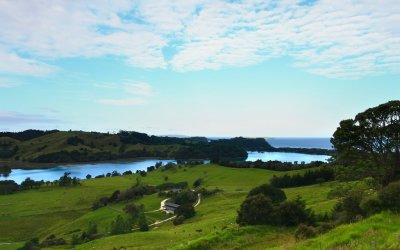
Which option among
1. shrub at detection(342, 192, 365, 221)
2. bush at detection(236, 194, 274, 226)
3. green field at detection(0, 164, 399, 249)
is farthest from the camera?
bush at detection(236, 194, 274, 226)

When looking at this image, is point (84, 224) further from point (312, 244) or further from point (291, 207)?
point (312, 244)

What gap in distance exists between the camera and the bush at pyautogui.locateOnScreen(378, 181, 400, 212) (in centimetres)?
2112

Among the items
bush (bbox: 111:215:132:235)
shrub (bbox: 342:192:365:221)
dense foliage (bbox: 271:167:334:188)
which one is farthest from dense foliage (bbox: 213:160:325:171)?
shrub (bbox: 342:192:365:221)

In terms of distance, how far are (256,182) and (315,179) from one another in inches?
1097

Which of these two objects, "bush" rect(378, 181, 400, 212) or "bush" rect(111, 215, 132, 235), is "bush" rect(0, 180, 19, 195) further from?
"bush" rect(378, 181, 400, 212)

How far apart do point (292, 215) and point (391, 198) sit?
15205mm

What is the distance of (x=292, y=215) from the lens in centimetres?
3584

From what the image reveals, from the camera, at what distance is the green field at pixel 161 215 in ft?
97.5

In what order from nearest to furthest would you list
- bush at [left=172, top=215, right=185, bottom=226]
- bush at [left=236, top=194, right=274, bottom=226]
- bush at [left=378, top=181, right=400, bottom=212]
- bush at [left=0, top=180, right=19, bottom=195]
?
bush at [left=378, top=181, right=400, bottom=212] → bush at [left=236, top=194, right=274, bottom=226] → bush at [left=172, top=215, right=185, bottom=226] → bush at [left=0, top=180, right=19, bottom=195]

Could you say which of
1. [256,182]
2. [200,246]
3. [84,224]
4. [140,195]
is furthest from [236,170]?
[200,246]

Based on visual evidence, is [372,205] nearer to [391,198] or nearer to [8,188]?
[391,198]

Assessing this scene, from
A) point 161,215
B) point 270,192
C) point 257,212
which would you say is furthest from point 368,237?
point 161,215

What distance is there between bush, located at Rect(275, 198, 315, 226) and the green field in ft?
4.61

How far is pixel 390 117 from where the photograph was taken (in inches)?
1462
